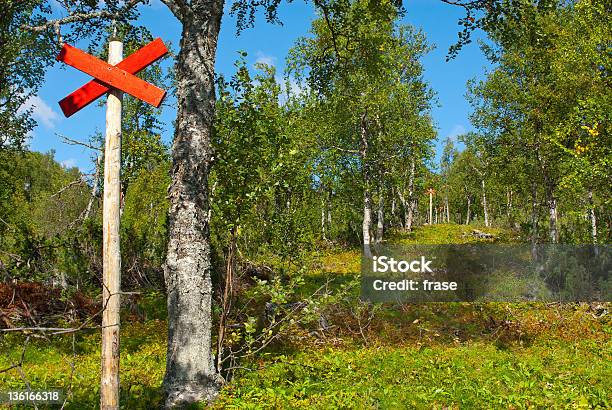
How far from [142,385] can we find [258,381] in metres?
1.87

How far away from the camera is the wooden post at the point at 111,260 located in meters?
4.42

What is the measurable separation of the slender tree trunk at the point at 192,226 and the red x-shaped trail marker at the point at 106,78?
248cm

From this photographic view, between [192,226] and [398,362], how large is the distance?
5.25m

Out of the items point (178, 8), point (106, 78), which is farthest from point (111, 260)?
point (178, 8)

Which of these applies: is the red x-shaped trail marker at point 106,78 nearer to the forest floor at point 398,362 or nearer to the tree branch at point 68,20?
the tree branch at point 68,20

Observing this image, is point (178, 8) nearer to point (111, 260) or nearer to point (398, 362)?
point (111, 260)

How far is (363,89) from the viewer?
75.6 ft

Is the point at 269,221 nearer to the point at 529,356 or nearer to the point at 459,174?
the point at 529,356

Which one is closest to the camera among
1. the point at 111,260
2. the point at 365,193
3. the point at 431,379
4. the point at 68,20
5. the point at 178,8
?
the point at 111,260

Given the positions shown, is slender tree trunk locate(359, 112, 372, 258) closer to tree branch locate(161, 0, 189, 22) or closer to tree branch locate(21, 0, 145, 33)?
tree branch locate(161, 0, 189, 22)

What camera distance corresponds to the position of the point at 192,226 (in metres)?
6.98

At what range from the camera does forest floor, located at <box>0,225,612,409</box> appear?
7.08m

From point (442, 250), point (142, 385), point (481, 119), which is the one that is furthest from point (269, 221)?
point (481, 119)

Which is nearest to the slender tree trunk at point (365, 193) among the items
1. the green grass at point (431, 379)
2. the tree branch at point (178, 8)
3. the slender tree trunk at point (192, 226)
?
the green grass at point (431, 379)
